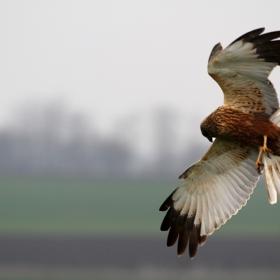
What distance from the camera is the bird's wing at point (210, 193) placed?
1042 cm

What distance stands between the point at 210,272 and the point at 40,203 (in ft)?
49.2

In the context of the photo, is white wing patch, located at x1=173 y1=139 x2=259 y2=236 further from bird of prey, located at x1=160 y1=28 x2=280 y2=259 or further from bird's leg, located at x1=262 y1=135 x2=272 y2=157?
bird's leg, located at x1=262 y1=135 x2=272 y2=157


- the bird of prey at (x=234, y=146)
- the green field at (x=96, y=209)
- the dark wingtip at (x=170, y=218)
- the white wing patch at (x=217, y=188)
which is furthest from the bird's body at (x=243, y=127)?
the green field at (x=96, y=209)

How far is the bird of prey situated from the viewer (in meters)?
9.31

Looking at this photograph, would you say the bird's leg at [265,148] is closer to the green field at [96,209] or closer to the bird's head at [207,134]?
the bird's head at [207,134]

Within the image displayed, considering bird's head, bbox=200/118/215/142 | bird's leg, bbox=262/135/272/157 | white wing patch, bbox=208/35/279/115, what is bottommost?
bird's leg, bbox=262/135/272/157

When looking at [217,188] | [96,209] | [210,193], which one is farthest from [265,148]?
[96,209]

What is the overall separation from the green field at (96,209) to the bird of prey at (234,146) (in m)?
18.3

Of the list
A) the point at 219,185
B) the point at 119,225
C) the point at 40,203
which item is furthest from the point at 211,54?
the point at 40,203

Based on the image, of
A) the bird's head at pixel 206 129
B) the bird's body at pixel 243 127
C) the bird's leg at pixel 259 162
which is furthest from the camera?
the bird's head at pixel 206 129

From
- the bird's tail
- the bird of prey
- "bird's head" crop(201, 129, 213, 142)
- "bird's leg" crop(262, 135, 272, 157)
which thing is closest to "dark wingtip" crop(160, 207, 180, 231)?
the bird of prey

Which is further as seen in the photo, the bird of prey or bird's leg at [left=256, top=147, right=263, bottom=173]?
bird's leg at [left=256, top=147, right=263, bottom=173]

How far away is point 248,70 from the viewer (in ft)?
30.9

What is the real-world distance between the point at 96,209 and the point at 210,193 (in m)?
27.9
